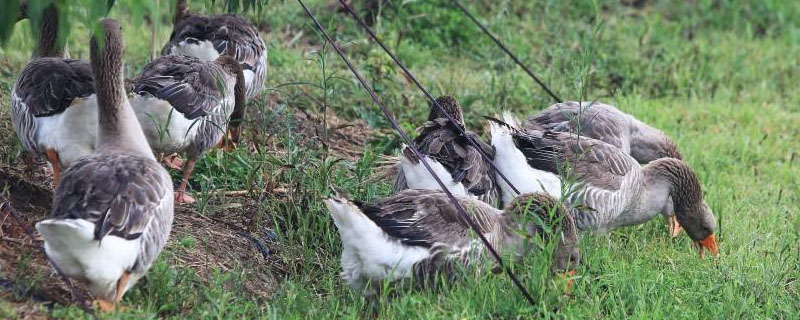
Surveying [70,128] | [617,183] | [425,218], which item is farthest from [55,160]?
[617,183]

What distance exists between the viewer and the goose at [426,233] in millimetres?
5922

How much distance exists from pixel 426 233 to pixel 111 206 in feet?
5.67

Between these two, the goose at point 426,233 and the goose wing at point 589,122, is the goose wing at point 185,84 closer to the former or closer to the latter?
the goose at point 426,233

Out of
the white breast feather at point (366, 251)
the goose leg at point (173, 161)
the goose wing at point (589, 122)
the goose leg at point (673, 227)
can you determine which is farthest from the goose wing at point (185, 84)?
the goose leg at point (673, 227)

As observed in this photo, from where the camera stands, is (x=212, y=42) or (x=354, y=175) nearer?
(x=354, y=175)

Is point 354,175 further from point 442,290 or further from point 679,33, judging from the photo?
point 679,33

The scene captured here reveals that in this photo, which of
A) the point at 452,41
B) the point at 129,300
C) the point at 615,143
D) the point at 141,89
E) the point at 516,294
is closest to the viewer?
the point at 129,300

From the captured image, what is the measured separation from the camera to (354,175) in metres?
7.97

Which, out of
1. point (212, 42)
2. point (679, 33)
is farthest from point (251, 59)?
point (679, 33)

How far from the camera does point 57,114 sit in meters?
6.66

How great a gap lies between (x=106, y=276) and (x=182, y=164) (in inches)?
117

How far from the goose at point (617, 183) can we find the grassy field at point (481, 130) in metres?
0.21

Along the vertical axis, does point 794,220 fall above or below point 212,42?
below

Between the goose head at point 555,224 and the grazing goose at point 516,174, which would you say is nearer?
the goose head at point 555,224
